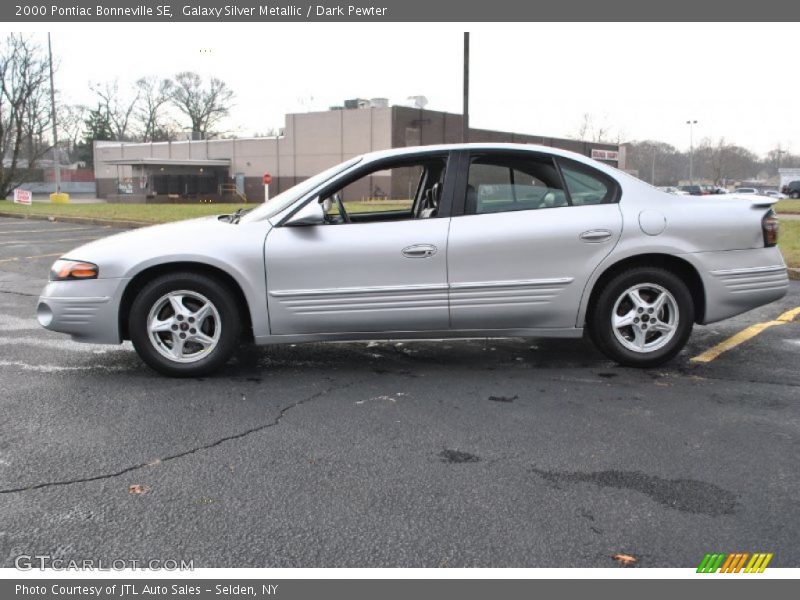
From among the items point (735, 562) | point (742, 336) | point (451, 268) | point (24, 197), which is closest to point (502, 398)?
point (451, 268)

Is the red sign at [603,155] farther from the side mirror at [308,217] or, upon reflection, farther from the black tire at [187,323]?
the black tire at [187,323]

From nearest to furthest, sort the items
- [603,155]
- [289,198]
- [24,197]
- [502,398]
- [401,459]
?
1. [401,459]
2. [502,398]
3. [289,198]
4. [24,197]
5. [603,155]

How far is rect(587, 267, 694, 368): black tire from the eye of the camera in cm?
485

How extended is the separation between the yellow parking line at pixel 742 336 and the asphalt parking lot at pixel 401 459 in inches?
5.3

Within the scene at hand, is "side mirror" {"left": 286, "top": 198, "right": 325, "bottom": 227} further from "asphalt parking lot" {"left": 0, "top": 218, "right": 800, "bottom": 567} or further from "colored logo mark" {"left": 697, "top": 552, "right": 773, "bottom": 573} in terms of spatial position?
"colored logo mark" {"left": 697, "top": 552, "right": 773, "bottom": 573}

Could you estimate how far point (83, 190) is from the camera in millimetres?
76500

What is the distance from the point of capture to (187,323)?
15.3 feet

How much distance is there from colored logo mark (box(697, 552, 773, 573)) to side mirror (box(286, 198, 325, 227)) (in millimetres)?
3050

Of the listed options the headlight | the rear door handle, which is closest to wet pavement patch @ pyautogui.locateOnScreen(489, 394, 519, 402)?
the rear door handle

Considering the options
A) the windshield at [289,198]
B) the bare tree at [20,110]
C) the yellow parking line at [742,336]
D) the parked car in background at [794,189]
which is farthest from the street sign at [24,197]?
the parked car in background at [794,189]

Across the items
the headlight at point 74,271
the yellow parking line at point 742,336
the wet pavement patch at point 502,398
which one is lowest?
the wet pavement patch at point 502,398

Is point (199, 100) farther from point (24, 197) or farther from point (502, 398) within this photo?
point (502, 398)
